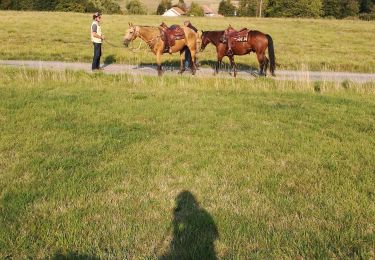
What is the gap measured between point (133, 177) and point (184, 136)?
89.3 inches

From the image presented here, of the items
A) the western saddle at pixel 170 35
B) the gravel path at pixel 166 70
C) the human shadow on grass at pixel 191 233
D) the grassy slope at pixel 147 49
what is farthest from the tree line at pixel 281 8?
the human shadow on grass at pixel 191 233

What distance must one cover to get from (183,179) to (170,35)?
11706 millimetres

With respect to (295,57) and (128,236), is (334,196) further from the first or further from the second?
(295,57)

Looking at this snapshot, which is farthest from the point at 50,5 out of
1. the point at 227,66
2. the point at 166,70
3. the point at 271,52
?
the point at 271,52

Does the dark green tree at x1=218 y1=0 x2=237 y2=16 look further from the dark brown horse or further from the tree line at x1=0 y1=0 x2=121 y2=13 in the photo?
the dark brown horse

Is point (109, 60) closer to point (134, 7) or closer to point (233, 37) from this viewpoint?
point (233, 37)

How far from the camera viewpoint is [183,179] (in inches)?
225

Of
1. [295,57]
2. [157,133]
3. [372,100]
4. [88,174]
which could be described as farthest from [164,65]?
[88,174]

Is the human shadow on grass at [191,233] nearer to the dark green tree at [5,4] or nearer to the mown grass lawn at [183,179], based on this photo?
the mown grass lawn at [183,179]

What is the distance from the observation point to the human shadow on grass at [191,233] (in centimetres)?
392

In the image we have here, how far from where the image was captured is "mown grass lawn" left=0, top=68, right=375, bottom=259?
4.13m

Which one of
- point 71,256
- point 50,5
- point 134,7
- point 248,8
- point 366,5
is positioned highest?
point 366,5

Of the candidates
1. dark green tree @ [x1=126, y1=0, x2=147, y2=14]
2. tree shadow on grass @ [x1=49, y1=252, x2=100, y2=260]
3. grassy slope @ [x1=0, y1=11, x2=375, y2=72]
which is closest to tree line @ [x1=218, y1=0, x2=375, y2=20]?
dark green tree @ [x1=126, y1=0, x2=147, y2=14]

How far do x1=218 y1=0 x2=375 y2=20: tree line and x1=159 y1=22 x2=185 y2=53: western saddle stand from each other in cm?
7381
